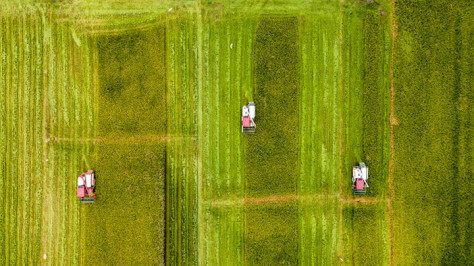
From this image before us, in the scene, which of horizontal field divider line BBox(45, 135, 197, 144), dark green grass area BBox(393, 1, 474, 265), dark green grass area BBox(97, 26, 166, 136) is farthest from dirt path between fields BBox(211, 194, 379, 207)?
dark green grass area BBox(97, 26, 166, 136)

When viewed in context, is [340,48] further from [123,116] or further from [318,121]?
[123,116]

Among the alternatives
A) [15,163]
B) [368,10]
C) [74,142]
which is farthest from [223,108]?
[15,163]

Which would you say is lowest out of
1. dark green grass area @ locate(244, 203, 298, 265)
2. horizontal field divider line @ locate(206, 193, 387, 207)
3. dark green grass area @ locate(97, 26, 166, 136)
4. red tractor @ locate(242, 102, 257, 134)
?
dark green grass area @ locate(244, 203, 298, 265)

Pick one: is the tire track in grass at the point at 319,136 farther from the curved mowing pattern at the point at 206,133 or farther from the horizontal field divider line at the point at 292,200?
the curved mowing pattern at the point at 206,133

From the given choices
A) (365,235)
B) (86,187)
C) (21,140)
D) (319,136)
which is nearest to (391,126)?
(319,136)

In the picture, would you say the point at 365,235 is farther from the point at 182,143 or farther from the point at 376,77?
the point at 182,143

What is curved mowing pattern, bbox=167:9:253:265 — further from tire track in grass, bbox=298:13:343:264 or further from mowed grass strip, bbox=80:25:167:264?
tire track in grass, bbox=298:13:343:264
